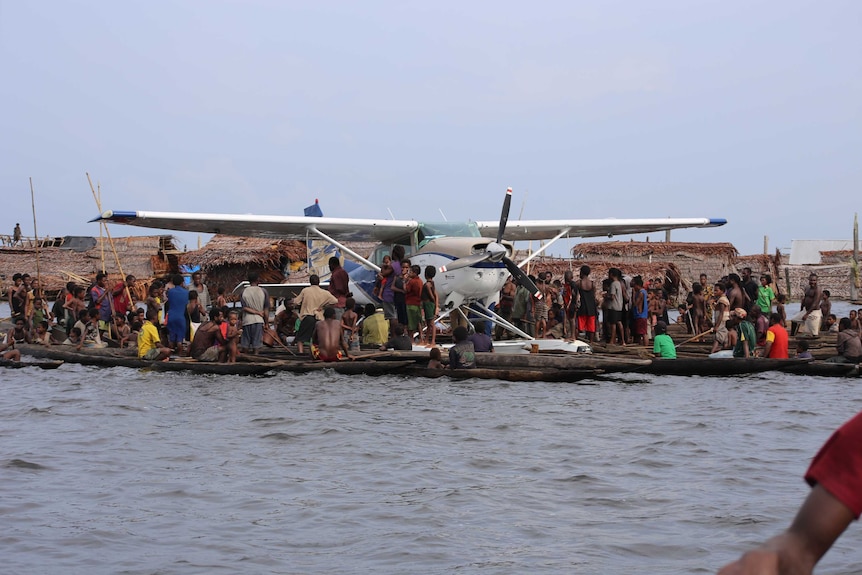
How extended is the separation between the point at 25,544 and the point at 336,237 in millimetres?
14570

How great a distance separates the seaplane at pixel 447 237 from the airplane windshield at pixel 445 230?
0.02m

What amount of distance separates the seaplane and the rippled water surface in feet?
11.3

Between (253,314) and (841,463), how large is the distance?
45.8 feet

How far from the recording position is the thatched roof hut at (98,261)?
49.2 metres

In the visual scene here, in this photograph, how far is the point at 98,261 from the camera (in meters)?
50.8

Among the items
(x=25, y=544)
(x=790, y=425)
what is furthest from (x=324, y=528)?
(x=790, y=425)

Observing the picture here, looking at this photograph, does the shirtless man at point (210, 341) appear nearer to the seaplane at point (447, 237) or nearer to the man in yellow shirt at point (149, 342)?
the man in yellow shirt at point (149, 342)

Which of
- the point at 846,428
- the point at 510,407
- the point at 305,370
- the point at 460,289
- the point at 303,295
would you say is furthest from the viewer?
the point at 460,289

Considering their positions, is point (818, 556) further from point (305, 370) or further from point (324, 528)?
point (305, 370)

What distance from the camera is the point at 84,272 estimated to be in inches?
2013

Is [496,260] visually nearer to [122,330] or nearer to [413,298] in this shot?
[413,298]

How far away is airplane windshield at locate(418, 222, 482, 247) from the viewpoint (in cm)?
1780

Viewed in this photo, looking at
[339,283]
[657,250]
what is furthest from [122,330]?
[657,250]

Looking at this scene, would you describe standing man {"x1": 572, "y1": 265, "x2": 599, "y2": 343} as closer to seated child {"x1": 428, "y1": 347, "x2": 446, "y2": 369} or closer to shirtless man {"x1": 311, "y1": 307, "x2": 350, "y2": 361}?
seated child {"x1": 428, "y1": 347, "x2": 446, "y2": 369}
